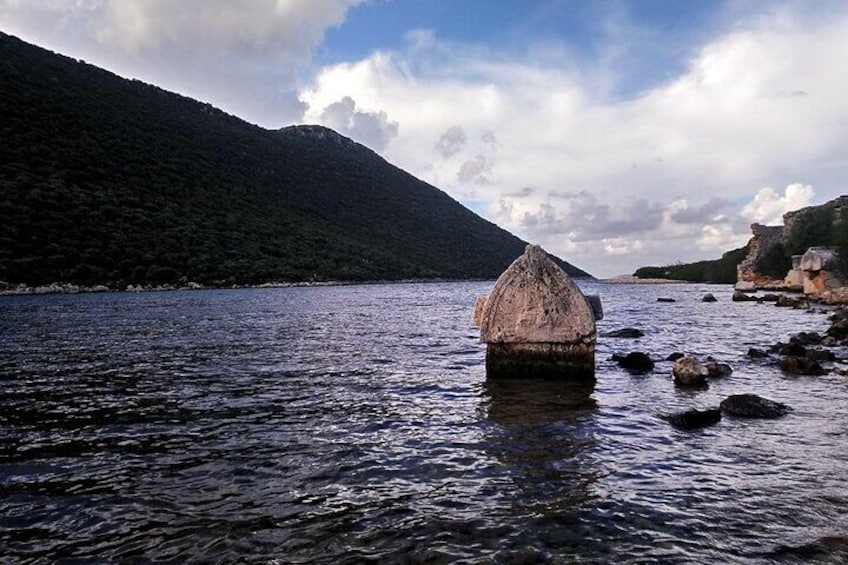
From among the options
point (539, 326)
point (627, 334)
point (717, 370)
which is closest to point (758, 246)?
point (627, 334)

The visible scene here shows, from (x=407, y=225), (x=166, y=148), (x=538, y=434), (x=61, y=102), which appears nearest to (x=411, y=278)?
(x=407, y=225)

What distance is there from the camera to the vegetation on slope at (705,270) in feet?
433

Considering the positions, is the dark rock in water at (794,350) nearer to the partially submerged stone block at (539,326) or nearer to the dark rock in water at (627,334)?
the dark rock in water at (627,334)

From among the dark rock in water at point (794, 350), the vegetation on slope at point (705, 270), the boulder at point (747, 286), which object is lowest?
the dark rock in water at point (794, 350)

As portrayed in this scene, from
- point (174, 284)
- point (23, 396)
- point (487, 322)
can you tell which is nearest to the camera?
point (23, 396)

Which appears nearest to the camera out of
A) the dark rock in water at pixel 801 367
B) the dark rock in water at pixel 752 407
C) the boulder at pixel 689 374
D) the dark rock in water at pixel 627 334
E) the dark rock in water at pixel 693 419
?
the dark rock in water at pixel 693 419

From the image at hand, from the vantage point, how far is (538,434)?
10.2 m

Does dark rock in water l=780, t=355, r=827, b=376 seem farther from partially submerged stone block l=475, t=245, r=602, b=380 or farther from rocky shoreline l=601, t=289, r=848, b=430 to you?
partially submerged stone block l=475, t=245, r=602, b=380

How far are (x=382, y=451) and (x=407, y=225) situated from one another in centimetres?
13978

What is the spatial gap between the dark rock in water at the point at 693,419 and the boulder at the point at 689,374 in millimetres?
3832

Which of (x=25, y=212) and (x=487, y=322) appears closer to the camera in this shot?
(x=487, y=322)

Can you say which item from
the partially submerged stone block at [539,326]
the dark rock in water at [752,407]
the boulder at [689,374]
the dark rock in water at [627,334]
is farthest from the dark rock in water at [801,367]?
the dark rock in water at [627,334]

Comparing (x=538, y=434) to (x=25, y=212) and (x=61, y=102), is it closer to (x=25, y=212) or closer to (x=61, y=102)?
(x=25, y=212)

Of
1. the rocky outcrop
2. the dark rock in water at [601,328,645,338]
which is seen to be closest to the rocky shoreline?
the dark rock in water at [601,328,645,338]
